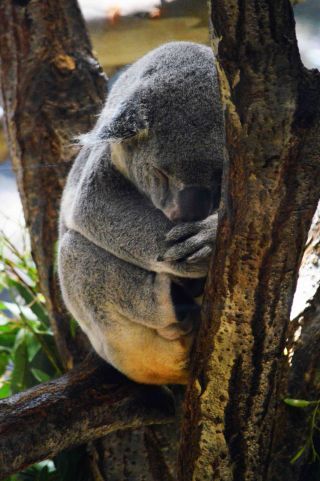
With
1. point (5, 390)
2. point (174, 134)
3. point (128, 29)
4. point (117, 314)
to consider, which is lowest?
point (5, 390)

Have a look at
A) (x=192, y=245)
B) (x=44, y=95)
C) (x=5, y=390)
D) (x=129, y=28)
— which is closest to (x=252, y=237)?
(x=192, y=245)

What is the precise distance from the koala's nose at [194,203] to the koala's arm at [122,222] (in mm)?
74

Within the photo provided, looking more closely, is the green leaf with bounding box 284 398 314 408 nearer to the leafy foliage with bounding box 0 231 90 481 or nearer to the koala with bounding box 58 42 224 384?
the koala with bounding box 58 42 224 384

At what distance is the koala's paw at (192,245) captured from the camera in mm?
2053

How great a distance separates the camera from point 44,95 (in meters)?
3.65

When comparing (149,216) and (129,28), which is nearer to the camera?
(149,216)

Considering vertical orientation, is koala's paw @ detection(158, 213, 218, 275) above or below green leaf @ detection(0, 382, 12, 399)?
above

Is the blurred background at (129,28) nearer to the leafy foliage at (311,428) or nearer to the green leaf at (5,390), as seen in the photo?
the green leaf at (5,390)

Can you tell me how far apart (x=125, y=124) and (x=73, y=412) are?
1.03 metres

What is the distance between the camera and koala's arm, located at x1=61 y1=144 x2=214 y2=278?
2165 millimetres

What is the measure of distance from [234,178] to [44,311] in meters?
2.36

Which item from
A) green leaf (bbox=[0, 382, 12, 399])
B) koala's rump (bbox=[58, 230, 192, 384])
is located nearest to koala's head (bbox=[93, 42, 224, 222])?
koala's rump (bbox=[58, 230, 192, 384])

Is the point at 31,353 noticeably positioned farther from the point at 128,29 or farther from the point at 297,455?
the point at 128,29

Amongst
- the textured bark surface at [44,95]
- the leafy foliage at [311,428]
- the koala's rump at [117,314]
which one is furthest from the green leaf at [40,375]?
the leafy foliage at [311,428]
